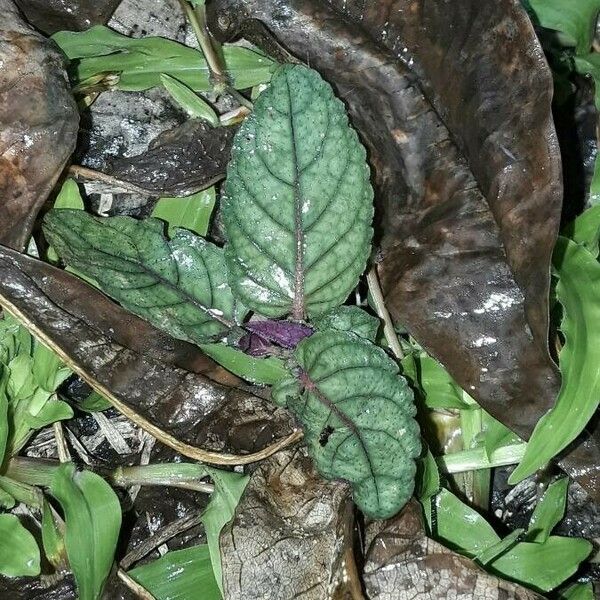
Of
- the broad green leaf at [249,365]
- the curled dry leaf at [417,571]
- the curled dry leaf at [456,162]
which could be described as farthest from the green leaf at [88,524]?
the curled dry leaf at [456,162]

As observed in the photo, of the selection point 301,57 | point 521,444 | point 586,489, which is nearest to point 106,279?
point 301,57

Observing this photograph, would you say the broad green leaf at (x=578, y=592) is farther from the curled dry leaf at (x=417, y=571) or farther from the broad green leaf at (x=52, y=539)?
the broad green leaf at (x=52, y=539)

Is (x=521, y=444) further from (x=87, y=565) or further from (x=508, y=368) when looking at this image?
(x=87, y=565)

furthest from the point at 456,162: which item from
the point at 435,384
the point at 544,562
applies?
the point at 544,562

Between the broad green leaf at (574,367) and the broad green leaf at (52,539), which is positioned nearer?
the broad green leaf at (574,367)

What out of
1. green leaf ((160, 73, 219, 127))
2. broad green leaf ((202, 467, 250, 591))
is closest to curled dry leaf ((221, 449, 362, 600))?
broad green leaf ((202, 467, 250, 591))

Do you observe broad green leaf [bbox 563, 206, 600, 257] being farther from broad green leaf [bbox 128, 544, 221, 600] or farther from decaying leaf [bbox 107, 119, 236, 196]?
broad green leaf [bbox 128, 544, 221, 600]
